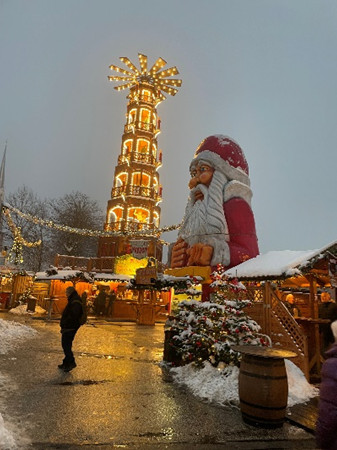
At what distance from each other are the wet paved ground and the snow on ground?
0.09 m

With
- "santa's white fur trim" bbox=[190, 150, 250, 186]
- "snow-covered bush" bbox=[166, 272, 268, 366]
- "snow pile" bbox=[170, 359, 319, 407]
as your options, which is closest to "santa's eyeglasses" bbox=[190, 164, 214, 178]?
"santa's white fur trim" bbox=[190, 150, 250, 186]

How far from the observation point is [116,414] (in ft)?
15.2

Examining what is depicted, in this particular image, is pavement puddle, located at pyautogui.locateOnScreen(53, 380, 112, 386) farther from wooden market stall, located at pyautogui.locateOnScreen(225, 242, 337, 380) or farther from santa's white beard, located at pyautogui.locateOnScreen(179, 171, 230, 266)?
santa's white beard, located at pyautogui.locateOnScreen(179, 171, 230, 266)

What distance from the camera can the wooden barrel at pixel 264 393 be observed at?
4.45m

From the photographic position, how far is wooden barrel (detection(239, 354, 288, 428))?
445 centimetres

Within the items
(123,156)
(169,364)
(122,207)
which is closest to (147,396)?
(169,364)

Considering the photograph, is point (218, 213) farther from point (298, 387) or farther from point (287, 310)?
point (298, 387)

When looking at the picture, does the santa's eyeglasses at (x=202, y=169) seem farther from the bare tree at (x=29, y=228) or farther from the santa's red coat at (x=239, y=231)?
the bare tree at (x=29, y=228)

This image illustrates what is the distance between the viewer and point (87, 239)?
40938mm

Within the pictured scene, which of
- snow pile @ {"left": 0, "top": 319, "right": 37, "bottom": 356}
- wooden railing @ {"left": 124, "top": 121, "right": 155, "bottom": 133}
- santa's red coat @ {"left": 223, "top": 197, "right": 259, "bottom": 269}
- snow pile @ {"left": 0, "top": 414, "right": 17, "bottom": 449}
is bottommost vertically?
snow pile @ {"left": 0, "top": 319, "right": 37, "bottom": 356}

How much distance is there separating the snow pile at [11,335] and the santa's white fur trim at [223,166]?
9.30m

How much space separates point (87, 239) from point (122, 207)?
10456 millimetres

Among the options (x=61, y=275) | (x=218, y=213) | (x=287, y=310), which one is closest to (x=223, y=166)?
(x=218, y=213)

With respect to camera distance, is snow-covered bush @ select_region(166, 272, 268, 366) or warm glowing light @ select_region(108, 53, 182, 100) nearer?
snow-covered bush @ select_region(166, 272, 268, 366)
